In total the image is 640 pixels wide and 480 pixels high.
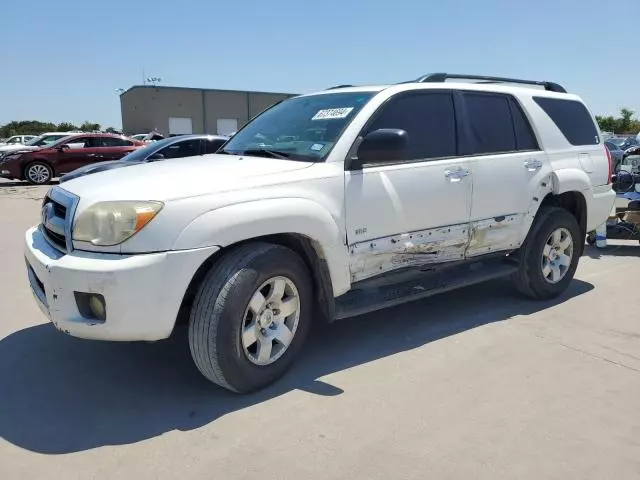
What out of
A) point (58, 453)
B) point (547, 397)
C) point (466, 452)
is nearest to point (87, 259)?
point (58, 453)

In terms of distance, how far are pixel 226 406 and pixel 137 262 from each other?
3.24 ft

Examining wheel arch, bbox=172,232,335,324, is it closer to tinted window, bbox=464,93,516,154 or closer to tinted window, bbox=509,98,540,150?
tinted window, bbox=464,93,516,154

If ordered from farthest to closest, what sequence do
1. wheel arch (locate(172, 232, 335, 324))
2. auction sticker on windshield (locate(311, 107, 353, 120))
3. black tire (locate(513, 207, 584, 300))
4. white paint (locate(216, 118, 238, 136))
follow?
white paint (locate(216, 118, 238, 136)) < black tire (locate(513, 207, 584, 300)) < auction sticker on windshield (locate(311, 107, 353, 120)) < wheel arch (locate(172, 232, 335, 324))

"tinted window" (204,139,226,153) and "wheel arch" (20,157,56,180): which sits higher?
"tinted window" (204,139,226,153)

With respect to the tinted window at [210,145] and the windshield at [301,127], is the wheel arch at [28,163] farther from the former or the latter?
the windshield at [301,127]

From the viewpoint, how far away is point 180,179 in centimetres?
311

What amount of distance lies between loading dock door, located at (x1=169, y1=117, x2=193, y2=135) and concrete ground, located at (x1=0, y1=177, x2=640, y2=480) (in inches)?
1885

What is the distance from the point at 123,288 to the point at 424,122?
248 cm

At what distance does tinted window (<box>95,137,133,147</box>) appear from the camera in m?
17.0

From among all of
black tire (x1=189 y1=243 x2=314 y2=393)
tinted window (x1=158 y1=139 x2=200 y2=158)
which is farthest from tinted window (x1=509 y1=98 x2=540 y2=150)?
tinted window (x1=158 y1=139 x2=200 y2=158)

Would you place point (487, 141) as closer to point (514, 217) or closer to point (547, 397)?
point (514, 217)

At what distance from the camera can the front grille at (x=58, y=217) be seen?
298 cm

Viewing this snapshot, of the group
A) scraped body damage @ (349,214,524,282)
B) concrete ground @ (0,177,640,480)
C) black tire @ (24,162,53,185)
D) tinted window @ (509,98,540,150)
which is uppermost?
tinted window @ (509,98,540,150)

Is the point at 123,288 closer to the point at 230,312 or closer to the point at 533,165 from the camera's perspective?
the point at 230,312
